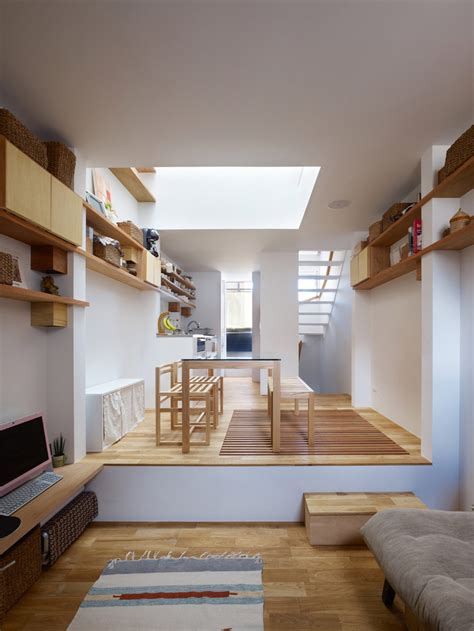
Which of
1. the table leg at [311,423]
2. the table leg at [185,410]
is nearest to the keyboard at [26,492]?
the table leg at [185,410]

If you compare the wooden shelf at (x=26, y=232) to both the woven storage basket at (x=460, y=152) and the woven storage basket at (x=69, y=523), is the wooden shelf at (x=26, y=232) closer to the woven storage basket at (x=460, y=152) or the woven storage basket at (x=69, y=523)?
the woven storage basket at (x=69, y=523)

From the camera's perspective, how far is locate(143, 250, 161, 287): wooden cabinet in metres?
3.88

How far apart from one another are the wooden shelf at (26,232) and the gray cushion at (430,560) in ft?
8.26

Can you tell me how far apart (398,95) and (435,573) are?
8.03 feet

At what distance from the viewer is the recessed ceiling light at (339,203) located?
3.53 meters

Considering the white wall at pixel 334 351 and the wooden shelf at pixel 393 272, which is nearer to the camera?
the wooden shelf at pixel 393 272

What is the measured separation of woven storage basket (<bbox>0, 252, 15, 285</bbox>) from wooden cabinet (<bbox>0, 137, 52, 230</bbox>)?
0.25m

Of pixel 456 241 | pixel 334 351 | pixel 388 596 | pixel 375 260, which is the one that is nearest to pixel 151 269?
pixel 375 260

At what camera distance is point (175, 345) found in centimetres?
450

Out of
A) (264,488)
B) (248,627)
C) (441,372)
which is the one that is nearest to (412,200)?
(441,372)

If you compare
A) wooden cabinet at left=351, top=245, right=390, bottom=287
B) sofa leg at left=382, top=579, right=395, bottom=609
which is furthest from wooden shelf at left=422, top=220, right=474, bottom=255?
sofa leg at left=382, top=579, right=395, bottom=609

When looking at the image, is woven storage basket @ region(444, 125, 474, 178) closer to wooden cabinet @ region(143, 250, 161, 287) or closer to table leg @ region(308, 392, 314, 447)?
table leg @ region(308, 392, 314, 447)

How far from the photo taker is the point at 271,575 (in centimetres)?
190

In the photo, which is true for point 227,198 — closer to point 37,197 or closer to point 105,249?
point 105,249
